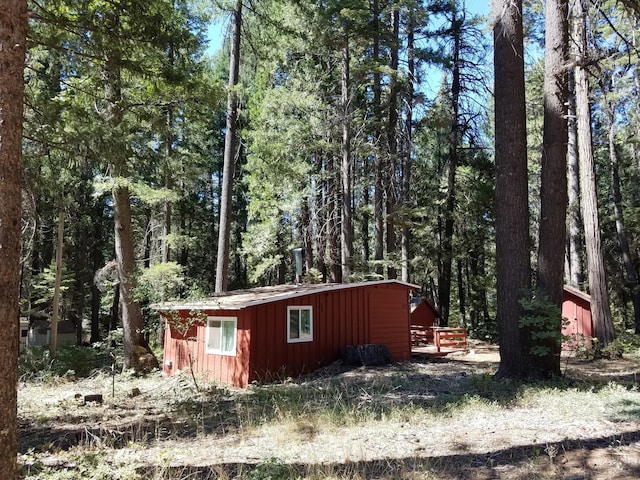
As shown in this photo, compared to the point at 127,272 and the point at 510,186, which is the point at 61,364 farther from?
the point at 510,186

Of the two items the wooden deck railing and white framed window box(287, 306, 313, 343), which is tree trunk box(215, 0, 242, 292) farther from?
the wooden deck railing

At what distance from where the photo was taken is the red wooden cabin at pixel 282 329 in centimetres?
1195

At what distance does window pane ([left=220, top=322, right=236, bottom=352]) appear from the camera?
12.5m

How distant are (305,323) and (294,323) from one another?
382mm

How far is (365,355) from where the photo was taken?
13039 millimetres

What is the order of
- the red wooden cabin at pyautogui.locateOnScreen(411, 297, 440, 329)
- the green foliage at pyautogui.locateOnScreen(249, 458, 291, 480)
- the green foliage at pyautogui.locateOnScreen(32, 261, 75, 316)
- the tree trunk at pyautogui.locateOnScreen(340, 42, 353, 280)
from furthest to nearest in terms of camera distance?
the green foliage at pyautogui.locateOnScreen(32, 261, 75, 316) < the red wooden cabin at pyautogui.locateOnScreen(411, 297, 440, 329) < the tree trunk at pyautogui.locateOnScreen(340, 42, 353, 280) < the green foliage at pyautogui.locateOnScreen(249, 458, 291, 480)

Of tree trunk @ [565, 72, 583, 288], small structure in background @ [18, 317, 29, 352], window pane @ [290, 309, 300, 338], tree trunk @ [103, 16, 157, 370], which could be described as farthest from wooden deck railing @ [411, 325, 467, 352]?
small structure in background @ [18, 317, 29, 352]

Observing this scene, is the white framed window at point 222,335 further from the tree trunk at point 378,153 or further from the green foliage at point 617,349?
the green foliage at point 617,349

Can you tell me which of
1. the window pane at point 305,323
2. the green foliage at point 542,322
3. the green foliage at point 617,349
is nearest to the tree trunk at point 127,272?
the window pane at point 305,323

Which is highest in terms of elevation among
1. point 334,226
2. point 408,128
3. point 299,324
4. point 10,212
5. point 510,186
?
point 408,128

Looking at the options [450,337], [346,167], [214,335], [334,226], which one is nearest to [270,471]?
[214,335]

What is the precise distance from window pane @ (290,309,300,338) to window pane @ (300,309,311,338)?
12cm

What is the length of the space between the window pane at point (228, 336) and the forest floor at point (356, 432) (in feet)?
7.67

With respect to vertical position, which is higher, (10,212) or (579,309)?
(10,212)
